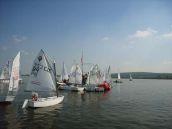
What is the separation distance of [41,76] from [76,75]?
110 ft

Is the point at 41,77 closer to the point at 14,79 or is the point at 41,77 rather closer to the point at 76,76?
the point at 14,79

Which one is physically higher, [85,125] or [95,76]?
[95,76]

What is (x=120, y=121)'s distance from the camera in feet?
93.1

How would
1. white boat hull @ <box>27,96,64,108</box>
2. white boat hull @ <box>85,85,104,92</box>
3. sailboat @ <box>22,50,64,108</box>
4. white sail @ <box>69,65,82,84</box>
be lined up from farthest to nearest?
white sail @ <box>69,65,82,84</box> → white boat hull @ <box>85,85,104,92</box> → sailboat @ <box>22,50,64,108</box> → white boat hull @ <box>27,96,64,108</box>

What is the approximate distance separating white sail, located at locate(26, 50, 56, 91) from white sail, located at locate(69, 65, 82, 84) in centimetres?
3235

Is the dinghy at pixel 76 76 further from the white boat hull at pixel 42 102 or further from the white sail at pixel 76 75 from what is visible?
the white boat hull at pixel 42 102

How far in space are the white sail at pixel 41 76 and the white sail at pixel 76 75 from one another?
32354 millimetres

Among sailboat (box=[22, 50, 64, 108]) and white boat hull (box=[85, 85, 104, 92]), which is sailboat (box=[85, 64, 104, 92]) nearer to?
white boat hull (box=[85, 85, 104, 92])

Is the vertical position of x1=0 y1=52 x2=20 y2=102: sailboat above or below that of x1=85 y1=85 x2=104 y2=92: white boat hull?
above

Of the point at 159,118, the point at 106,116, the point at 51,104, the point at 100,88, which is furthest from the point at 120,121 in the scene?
the point at 100,88

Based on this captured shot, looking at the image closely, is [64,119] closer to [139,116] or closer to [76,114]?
[76,114]

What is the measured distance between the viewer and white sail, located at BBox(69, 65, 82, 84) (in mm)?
72812

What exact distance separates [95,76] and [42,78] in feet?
133

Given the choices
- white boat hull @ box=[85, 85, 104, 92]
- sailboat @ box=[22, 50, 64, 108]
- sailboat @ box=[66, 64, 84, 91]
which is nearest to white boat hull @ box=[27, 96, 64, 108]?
sailboat @ box=[22, 50, 64, 108]
